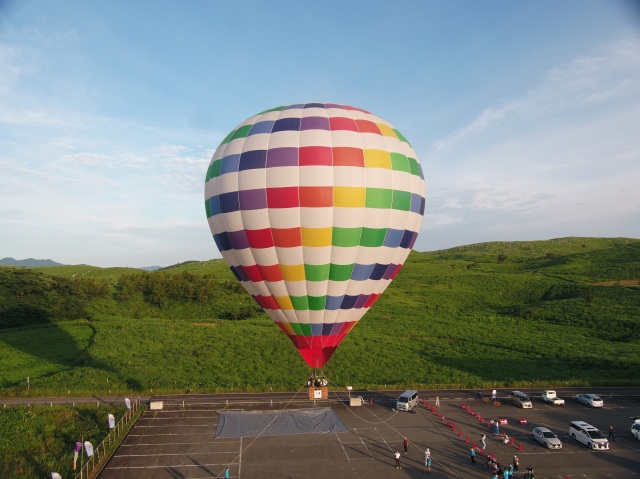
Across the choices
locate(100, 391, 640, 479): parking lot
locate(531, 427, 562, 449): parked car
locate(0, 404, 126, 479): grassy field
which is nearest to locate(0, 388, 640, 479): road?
locate(100, 391, 640, 479): parking lot

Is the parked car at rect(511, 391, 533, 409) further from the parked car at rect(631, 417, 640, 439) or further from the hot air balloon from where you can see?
the hot air balloon

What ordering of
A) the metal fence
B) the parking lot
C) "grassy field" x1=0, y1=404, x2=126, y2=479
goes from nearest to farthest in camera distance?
the metal fence, the parking lot, "grassy field" x1=0, y1=404, x2=126, y2=479

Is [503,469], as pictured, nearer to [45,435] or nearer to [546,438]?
[546,438]

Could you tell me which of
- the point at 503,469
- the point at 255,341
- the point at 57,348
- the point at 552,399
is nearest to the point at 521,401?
Answer: the point at 552,399

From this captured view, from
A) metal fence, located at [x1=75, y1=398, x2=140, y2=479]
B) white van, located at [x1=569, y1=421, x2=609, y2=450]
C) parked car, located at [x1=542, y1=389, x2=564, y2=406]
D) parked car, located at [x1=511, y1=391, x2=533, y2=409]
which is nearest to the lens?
metal fence, located at [x1=75, y1=398, x2=140, y2=479]

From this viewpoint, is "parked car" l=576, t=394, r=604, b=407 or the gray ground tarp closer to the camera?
the gray ground tarp
